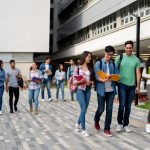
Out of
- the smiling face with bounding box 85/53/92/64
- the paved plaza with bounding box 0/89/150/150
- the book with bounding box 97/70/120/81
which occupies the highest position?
the smiling face with bounding box 85/53/92/64

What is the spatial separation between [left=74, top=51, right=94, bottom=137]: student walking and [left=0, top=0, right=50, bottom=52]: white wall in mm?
38045

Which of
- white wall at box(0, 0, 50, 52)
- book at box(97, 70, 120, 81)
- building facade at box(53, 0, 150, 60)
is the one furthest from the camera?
white wall at box(0, 0, 50, 52)

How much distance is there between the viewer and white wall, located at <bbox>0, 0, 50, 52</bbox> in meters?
47.5

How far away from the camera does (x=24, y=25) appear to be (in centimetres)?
4775

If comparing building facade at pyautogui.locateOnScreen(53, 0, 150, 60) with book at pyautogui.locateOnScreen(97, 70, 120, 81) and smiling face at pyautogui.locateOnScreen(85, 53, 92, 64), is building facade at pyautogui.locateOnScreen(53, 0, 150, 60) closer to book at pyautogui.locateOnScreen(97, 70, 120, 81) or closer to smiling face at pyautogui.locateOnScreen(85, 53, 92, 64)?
smiling face at pyautogui.locateOnScreen(85, 53, 92, 64)

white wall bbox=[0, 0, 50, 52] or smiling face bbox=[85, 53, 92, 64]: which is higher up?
white wall bbox=[0, 0, 50, 52]

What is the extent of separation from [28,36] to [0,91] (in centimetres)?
3394

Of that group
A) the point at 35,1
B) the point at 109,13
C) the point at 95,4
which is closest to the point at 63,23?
the point at 35,1

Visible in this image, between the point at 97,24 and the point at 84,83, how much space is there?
112 feet

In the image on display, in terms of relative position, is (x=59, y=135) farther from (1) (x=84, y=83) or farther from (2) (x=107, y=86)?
(2) (x=107, y=86)

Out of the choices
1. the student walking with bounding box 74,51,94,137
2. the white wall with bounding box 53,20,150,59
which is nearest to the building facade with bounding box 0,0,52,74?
the white wall with bounding box 53,20,150,59

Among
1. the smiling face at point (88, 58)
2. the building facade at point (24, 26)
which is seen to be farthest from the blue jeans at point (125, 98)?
the building facade at point (24, 26)

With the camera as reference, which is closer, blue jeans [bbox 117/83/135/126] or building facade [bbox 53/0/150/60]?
blue jeans [bbox 117/83/135/126]

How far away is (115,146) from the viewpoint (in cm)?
851
